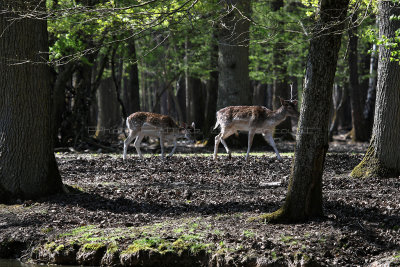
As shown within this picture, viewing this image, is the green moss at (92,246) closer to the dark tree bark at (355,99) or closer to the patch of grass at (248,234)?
the patch of grass at (248,234)

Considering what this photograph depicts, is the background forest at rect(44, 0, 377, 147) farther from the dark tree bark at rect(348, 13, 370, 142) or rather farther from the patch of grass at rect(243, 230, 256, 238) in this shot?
the patch of grass at rect(243, 230, 256, 238)

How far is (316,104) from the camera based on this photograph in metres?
7.30

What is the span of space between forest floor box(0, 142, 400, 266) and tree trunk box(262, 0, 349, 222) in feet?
1.89

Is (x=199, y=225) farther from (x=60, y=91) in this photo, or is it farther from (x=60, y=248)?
(x=60, y=91)

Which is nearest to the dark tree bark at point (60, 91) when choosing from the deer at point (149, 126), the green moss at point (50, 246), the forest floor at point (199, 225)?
the deer at point (149, 126)

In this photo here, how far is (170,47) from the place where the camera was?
28578 mm

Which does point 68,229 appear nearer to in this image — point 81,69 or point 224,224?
point 224,224

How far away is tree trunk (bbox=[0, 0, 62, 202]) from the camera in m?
9.68

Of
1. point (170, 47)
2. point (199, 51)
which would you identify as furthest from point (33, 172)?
point (170, 47)

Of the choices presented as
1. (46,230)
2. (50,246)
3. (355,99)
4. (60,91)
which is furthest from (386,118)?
(355,99)

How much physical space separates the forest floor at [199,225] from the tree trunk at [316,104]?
58cm

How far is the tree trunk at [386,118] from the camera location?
10891 millimetres

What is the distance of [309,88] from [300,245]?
1.97m

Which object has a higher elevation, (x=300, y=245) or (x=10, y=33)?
(x=10, y=33)
